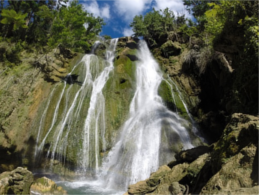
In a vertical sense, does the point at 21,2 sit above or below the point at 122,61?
above

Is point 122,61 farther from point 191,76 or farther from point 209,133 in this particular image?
point 209,133

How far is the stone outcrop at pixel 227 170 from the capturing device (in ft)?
12.5

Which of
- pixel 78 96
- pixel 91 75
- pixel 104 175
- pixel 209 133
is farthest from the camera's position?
pixel 91 75

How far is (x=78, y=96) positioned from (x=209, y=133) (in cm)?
956

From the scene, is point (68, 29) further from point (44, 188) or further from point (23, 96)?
point (44, 188)

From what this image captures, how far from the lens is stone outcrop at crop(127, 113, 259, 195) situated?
3.81 metres

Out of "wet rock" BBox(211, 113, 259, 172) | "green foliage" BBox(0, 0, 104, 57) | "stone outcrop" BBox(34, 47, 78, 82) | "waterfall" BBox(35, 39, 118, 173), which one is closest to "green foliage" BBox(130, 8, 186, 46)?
"green foliage" BBox(0, 0, 104, 57)

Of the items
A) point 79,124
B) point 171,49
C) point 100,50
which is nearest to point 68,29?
point 100,50

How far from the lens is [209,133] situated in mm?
14047

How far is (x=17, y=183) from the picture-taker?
27.9 feet

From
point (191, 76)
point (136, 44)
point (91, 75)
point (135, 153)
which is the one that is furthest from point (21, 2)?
point (135, 153)

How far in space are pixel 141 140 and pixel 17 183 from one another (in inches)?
260

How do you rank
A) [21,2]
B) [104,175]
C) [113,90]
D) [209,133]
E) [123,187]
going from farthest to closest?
1. [21,2]
2. [113,90]
3. [209,133]
4. [104,175]
5. [123,187]

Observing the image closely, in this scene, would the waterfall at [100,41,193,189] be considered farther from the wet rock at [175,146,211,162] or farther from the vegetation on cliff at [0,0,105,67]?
the vegetation on cliff at [0,0,105,67]
